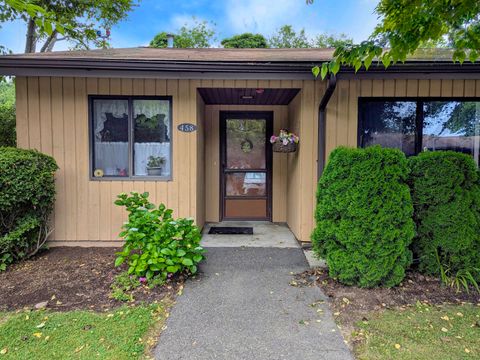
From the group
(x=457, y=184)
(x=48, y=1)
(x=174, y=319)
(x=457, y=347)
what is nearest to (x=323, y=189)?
(x=457, y=184)

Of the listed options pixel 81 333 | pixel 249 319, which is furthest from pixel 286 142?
pixel 81 333

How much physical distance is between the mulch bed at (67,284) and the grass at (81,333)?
18cm

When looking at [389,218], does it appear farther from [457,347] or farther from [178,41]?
[178,41]

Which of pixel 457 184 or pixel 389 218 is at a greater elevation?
pixel 457 184

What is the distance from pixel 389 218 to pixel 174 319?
215 cm

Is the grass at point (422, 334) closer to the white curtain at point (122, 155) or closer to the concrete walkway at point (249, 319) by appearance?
the concrete walkway at point (249, 319)

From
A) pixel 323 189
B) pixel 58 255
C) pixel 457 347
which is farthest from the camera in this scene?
pixel 58 255

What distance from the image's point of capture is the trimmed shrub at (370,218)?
9.71 feet

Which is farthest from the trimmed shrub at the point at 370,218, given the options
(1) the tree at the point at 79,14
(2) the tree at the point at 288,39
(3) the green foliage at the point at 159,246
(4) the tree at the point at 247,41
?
(2) the tree at the point at 288,39

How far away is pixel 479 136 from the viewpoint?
4480 mm

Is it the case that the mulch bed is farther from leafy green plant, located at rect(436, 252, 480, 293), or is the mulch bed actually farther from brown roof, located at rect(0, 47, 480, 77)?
leafy green plant, located at rect(436, 252, 480, 293)

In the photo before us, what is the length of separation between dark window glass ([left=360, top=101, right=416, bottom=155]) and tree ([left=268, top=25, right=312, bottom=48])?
18416 mm

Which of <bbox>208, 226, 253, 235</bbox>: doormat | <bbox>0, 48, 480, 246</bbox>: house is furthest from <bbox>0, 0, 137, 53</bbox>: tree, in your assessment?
<bbox>208, 226, 253, 235</bbox>: doormat

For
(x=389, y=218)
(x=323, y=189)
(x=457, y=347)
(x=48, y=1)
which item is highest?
(x=48, y=1)
